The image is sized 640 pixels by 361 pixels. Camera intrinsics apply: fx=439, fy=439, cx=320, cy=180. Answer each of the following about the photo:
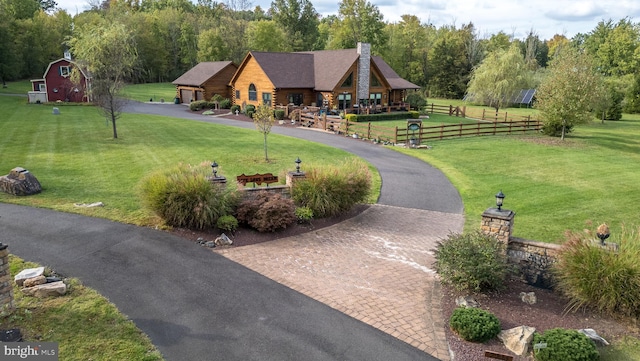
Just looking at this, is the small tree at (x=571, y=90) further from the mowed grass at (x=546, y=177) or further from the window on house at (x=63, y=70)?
the window on house at (x=63, y=70)

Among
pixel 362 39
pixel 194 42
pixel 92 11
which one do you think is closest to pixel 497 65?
pixel 362 39

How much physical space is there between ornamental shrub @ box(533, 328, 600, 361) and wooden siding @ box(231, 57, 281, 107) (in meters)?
35.6

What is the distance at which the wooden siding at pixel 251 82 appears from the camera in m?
41.2

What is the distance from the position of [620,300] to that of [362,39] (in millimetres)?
61000

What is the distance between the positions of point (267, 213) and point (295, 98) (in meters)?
30.8

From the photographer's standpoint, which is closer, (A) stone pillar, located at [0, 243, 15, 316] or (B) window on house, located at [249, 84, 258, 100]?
(A) stone pillar, located at [0, 243, 15, 316]

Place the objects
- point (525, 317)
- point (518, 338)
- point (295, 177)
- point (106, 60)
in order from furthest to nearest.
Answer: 1. point (106, 60)
2. point (295, 177)
3. point (525, 317)
4. point (518, 338)

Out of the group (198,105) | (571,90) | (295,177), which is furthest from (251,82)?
(295,177)

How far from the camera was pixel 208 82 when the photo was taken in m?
49.2

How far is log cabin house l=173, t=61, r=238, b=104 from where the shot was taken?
49438 mm

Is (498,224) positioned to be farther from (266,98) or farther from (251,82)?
(251,82)

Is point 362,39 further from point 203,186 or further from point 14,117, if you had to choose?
point 203,186

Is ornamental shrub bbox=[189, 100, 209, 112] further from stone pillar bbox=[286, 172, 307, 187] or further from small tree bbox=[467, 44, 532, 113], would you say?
stone pillar bbox=[286, 172, 307, 187]

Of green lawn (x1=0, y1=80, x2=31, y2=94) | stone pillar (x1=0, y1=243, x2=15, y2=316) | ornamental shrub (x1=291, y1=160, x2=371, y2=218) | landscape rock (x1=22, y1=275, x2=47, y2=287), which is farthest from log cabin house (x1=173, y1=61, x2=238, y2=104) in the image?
stone pillar (x1=0, y1=243, x2=15, y2=316)
